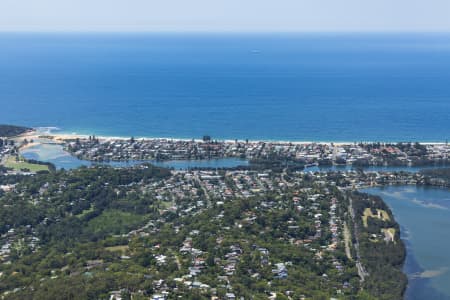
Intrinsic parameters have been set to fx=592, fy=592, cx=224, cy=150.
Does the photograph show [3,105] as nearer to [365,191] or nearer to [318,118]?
[318,118]

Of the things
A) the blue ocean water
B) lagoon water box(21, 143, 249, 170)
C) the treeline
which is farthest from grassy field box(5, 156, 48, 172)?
the treeline

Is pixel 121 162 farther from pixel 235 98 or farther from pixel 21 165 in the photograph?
pixel 235 98

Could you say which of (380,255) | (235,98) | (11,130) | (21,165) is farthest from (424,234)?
(235,98)

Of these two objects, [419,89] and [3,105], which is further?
[419,89]

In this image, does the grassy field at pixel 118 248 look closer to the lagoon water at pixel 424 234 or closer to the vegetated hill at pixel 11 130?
the lagoon water at pixel 424 234

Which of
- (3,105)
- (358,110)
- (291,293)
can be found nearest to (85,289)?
(291,293)

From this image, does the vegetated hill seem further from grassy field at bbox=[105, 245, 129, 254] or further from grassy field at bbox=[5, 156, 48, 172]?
grassy field at bbox=[105, 245, 129, 254]
